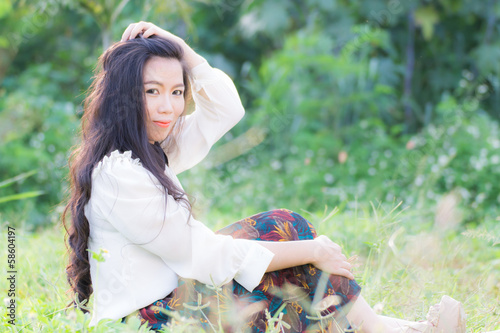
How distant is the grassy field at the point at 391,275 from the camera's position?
5.69ft

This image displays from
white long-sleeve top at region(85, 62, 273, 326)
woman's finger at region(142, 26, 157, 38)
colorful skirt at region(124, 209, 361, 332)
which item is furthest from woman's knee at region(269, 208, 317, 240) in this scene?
woman's finger at region(142, 26, 157, 38)

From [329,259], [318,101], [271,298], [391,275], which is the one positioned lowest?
[318,101]

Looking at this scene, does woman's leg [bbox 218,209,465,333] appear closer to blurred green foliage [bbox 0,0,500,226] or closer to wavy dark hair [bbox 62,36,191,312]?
wavy dark hair [bbox 62,36,191,312]

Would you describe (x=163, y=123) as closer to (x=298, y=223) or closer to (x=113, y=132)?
(x=113, y=132)

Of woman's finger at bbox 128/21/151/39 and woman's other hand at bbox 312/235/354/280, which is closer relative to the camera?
woman's other hand at bbox 312/235/354/280

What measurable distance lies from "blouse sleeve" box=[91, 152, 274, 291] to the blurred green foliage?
86.5 inches

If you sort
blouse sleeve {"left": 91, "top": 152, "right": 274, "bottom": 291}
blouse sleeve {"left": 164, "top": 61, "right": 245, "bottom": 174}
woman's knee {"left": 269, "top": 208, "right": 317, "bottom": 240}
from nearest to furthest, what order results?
blouse sleeve {"left": 91, "top": 152, "right": 274, "bottom": 291} → woman's knee {"left": 269, "top": 208, "right": 317, "bottom": 240} → blouse sleeve {"left": 164, "top": 61, "right": 245, "bottom": 174}

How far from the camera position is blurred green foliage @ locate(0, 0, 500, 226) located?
471 cm

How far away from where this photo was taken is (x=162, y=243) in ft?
4.99

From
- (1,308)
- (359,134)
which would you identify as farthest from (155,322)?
(359,134)

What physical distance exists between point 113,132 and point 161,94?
18 centimetres

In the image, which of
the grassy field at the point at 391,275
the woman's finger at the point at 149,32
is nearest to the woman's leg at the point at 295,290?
the grassy field at the point at 391,275

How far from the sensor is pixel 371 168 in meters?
5.12

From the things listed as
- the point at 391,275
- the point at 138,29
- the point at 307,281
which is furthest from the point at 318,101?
the point at 307,281
